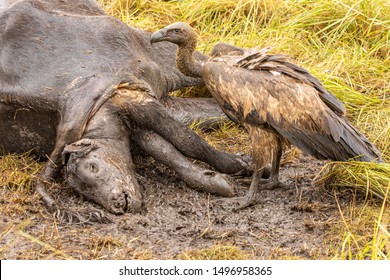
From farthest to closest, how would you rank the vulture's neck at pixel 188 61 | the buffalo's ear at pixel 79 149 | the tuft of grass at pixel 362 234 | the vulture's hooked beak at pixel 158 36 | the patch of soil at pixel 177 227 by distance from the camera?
the vulture's neck at pixel 188 61 → the vulture's hooked beak at pixel 158 36 → the buffalo's ear at pixel 79 149 → the patch of soil at pixel 177 227 → the tuft of grass at pixel 362 234

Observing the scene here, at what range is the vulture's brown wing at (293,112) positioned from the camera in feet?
18.4

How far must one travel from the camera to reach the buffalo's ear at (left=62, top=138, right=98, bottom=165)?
5.71 m

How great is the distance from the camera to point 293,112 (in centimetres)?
562

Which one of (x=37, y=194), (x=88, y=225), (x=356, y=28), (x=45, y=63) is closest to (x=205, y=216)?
(x=88, y=225)

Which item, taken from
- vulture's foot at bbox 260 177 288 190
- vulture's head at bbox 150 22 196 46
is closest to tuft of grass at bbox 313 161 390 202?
vulture's foot at bbox 260 177 288 190

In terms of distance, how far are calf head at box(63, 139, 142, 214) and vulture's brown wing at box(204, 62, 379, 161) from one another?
0.87m

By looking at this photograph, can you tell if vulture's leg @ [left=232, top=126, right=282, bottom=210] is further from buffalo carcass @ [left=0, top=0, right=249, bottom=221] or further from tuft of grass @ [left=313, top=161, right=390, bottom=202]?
tuft of grass @ [left=313, top=161, right=390, bottom=202]

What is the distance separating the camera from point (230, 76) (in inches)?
227

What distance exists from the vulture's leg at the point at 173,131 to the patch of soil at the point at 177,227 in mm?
179

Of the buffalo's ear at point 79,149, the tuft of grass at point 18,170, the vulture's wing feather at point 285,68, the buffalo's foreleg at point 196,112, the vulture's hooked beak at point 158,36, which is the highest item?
the vulture's wing feather at point 285,68

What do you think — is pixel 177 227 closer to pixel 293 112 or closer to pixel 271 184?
pixel 271 184

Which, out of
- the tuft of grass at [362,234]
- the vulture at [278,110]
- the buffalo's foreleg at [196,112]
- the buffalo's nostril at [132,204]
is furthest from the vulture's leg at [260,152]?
the buffalo's foreleg at [196,112]

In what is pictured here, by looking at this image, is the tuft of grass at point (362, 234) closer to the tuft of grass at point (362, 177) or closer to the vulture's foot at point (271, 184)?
the tuft of grass at point (362, 177)
